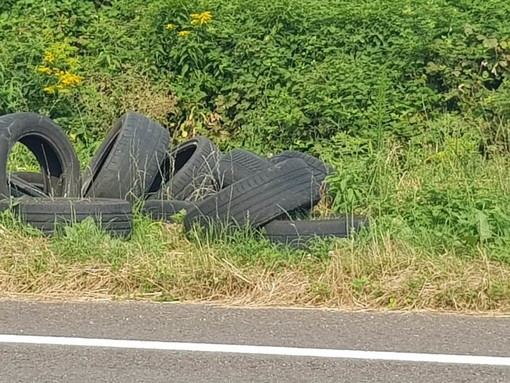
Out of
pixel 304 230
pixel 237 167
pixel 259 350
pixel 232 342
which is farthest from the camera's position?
pixel 237 167

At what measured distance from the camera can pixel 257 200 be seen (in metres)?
7.18

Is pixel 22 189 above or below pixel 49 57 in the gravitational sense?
below

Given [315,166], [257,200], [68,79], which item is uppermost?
[68,79]

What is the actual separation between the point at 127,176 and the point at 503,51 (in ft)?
16.4

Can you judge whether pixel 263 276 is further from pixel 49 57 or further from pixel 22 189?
pixel 49 57

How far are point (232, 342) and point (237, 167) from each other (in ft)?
11.4

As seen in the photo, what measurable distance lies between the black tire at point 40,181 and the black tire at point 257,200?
1.83 m

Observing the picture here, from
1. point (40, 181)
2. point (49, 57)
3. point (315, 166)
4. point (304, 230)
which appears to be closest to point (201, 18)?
point (49, 57)

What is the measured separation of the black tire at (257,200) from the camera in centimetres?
716

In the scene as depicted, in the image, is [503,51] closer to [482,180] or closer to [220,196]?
[482,180]

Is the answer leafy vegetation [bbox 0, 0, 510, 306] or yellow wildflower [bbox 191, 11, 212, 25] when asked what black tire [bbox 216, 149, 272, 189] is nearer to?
leafy vegetation [bbox 0, 0, 510, 306]

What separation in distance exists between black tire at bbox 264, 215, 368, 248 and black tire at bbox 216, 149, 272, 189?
128 cm

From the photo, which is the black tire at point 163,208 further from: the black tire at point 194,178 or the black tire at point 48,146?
the black tire at point 48,146

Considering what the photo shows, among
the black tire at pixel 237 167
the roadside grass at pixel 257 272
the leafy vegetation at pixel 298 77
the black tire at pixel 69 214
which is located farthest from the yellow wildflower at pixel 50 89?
the roadside grass at pixel 257 272
